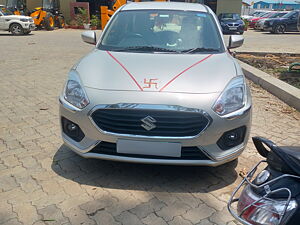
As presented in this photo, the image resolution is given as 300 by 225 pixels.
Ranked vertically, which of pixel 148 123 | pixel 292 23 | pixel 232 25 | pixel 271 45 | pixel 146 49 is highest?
pixel 146 49

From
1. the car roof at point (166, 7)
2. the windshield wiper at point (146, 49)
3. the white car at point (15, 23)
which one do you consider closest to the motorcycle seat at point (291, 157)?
the windshield wiper at point (146, 49)

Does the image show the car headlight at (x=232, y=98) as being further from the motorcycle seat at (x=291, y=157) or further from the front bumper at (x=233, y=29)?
the front bumper at (x=233, y=29)

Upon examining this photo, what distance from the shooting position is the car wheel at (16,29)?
58.5ft

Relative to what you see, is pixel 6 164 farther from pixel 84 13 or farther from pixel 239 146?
pixel 84 13

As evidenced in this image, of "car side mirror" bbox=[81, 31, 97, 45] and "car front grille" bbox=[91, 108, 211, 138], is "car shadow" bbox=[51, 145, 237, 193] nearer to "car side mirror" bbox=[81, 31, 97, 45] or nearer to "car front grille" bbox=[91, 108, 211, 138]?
"car front grille" bbox=[91, 108, 211, 138]

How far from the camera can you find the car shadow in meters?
3.02

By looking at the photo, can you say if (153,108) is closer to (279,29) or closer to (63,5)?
(279,29)

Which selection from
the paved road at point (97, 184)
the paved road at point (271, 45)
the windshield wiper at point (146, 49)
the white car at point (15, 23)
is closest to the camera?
the paved road at point (97, 184)

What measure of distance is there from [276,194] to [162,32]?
297 cm

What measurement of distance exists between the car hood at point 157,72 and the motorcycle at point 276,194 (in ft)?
4.37

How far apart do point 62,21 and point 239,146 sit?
2352 cm

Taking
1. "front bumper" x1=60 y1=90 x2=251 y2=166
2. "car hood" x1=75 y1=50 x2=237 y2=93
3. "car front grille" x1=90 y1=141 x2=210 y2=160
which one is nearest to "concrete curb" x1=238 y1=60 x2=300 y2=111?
"car hood" x1=75 y1=50 x2=237 y2=93

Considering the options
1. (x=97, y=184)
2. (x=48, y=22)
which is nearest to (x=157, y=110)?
(x=97, y=184)

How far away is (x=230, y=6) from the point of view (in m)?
28.6
